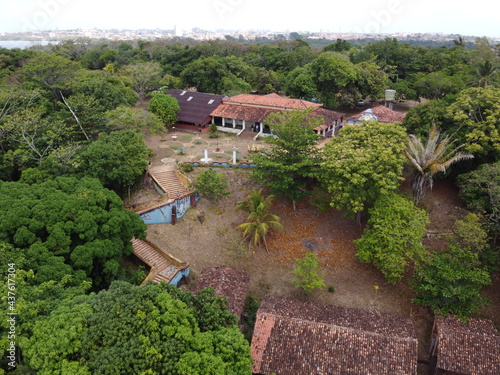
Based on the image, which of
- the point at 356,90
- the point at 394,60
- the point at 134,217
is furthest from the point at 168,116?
the point at 394,60

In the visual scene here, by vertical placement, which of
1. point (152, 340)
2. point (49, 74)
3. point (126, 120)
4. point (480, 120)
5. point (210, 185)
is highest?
point (49, 74)

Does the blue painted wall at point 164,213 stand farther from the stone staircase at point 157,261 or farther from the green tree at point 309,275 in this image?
the green tree at point 309,275

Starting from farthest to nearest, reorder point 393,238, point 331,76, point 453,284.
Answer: point 331,76 < point 393,238 < point 453,284

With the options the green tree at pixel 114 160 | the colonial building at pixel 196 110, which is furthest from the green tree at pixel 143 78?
the green tree at pixel 114 160

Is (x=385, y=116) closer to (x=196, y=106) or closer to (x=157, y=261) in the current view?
(x=196, y=106)

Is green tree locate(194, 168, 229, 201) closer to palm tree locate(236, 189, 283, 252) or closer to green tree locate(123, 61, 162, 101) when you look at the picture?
palm tree locate(236, 189, 283, 252)

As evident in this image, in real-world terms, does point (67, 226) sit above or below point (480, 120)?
below

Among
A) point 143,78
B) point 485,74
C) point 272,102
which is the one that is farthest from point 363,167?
point 143,78
